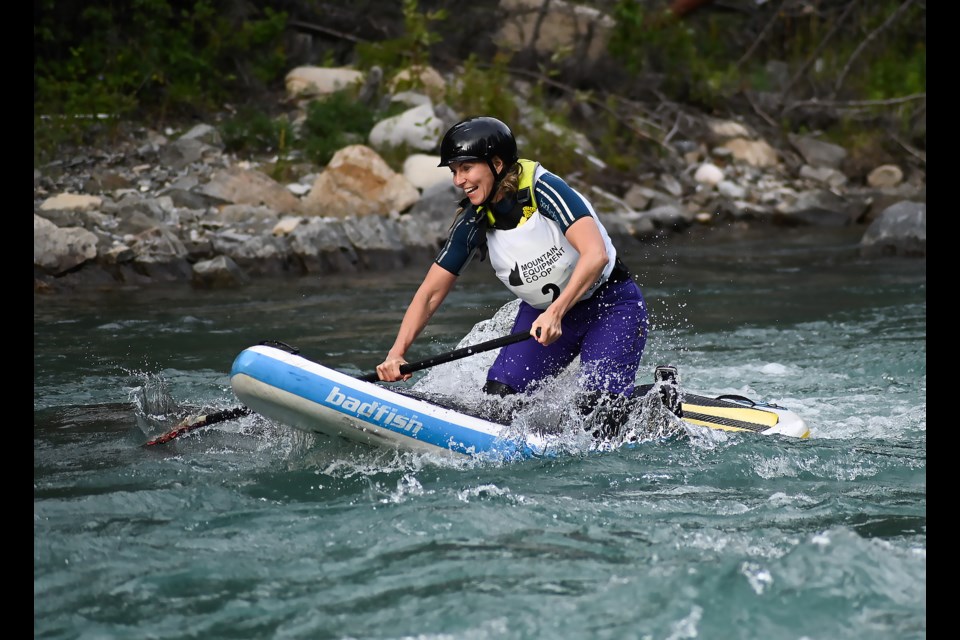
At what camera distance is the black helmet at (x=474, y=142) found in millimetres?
4641

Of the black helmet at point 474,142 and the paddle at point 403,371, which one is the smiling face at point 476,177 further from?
the paddle at point 403,371

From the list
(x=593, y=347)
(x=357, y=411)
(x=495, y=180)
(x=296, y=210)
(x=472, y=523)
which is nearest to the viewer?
(x=472, y=523)

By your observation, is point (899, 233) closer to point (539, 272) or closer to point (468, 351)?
point (539, 272)

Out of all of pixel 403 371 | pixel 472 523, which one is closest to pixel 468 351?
pixel 403 371

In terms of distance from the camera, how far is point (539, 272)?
4812 mm

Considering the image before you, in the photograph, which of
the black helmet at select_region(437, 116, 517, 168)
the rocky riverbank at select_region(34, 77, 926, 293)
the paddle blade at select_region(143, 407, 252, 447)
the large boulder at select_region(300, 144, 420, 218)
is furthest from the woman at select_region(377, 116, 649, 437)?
the large boulder at select_region(300, 144, 420, 218)

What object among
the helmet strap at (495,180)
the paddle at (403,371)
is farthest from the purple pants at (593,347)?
the helmet strap at (495,180)

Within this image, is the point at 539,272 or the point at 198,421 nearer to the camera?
the point at 539,272

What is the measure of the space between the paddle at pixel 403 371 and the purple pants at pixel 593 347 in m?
0.13

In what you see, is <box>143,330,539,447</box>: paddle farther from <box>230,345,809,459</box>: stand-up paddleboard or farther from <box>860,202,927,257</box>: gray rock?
<box>860,202,927,257</box>: gray rock

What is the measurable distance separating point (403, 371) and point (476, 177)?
850mm
